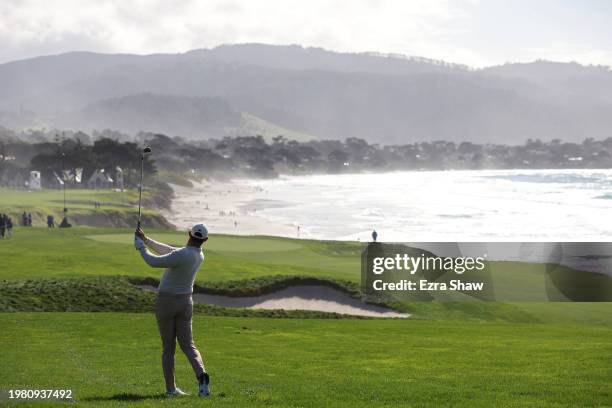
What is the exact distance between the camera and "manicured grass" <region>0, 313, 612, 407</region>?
14.1 meters

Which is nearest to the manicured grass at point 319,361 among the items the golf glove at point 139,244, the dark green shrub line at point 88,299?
the dark green shrub line at point 88,299

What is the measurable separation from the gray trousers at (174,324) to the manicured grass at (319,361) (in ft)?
2.22

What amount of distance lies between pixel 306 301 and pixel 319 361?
55.0 ft

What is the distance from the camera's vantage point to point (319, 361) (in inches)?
765

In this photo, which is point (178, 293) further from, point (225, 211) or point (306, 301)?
point (225, 211)

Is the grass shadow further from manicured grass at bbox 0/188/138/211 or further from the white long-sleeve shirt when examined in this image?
manicured grass at bbox 0/188/138/211

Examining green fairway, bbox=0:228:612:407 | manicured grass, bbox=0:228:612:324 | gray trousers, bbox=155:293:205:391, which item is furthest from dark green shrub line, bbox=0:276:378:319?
gray trousers, bbox=155:293:205:391

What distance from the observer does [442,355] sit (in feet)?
67.6

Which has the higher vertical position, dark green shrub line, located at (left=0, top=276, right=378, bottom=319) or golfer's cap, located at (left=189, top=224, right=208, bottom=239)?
golfer's cap, located at (left=189, top=224, right=208, bottom=239)

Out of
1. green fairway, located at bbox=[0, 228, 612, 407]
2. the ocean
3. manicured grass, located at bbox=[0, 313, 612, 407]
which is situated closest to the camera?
manicured grass, located at bbox=[0, 313, 612, 407]

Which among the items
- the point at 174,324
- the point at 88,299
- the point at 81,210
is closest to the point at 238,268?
the point at 88,299

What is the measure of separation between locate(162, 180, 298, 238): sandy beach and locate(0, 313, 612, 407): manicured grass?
6779 cm

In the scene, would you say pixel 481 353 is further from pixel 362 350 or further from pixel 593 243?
pixel 593 243

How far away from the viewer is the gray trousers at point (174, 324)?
42.8 feet
